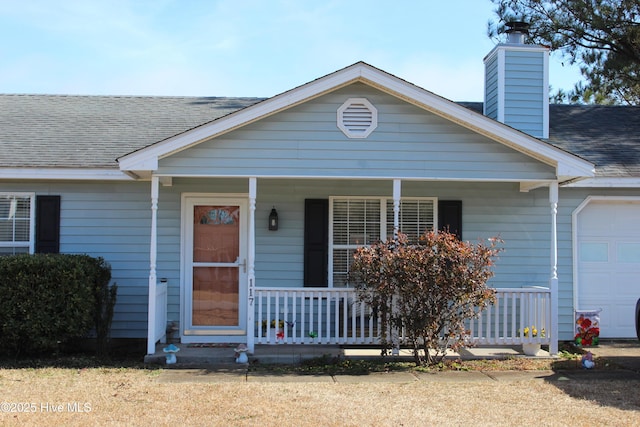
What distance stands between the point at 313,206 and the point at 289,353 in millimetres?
2231

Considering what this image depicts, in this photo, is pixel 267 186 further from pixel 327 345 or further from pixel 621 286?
pixel 621 286

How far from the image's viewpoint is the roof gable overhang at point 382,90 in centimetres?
854

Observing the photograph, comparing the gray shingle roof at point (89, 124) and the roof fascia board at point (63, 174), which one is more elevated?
the gray shingle roof at point (89, 124)

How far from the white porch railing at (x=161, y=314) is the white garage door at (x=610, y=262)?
6.18 meters

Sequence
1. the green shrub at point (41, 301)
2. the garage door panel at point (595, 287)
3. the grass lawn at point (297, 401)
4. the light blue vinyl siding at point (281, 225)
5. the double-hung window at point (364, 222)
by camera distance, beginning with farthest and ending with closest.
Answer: the garage door panel at point (595, 287)
the double-hung window at point (364, 222)
the light blue vinyl siding at point (281, 225)
the green shrub at point (41, 301)
the grass lawn at point (297, 401)

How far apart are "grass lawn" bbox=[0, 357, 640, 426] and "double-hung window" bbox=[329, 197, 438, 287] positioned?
9.28 feet

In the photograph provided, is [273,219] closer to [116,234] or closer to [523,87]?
[116,234]

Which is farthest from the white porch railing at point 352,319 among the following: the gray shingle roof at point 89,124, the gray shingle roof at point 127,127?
the gray shingle roof at point 89,124

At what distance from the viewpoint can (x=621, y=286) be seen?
10.5 metres

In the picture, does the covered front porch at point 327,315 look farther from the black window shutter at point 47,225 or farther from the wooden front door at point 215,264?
the black window shutter at point 47,225

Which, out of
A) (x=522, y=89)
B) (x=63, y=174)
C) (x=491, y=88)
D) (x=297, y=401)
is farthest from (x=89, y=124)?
(x=522, y=89)

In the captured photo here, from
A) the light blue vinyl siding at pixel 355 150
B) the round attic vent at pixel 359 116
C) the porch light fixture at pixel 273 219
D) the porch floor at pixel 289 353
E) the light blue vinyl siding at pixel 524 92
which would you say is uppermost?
the light blue vinyl siding at pixel 524 92

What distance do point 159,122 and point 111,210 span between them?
222 centimetres

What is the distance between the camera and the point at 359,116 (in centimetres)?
891
